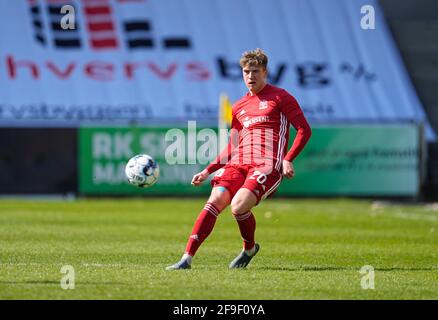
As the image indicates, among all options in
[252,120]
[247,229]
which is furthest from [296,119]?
[247,229]

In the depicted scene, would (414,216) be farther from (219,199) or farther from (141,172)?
(219,199)

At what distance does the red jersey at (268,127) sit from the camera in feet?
37.6

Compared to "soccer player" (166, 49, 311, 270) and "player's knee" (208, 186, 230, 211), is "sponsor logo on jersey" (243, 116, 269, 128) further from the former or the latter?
"player's knee" (208, 186, 230, 211)

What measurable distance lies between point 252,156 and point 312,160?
17129 mm

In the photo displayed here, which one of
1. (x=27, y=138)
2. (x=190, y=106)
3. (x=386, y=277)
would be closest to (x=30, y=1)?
(x=190, y=106)

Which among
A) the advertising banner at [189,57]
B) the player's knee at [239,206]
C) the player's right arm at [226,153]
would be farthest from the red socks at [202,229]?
the advertising banner at [189,57]

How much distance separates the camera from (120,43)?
35.9 m

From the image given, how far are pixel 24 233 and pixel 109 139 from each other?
12.1 m

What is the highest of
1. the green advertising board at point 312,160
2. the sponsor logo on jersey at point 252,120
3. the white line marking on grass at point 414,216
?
the green advertising board at point 312,160

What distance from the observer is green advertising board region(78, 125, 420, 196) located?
28.0 meters

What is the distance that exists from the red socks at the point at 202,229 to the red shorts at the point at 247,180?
0.98ft

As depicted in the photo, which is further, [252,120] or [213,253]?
[213,253]

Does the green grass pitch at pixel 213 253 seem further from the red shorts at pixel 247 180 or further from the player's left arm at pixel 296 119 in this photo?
the player's left arm at pixel 296 119

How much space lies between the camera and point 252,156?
11.5 metres
